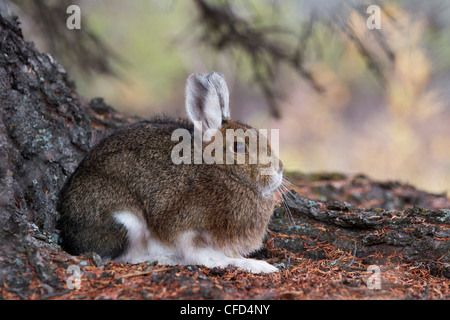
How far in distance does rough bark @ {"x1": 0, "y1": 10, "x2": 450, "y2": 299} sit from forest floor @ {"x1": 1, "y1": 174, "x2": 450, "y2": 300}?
0.02m

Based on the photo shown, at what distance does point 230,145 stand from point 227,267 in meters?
1.00

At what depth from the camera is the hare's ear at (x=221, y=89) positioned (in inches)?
170

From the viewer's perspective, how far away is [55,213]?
456 centimetres

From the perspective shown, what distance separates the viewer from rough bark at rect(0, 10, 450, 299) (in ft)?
12.1

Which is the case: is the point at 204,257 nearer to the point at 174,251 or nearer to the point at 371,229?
the point at 174,251

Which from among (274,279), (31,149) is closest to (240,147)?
(274,279)

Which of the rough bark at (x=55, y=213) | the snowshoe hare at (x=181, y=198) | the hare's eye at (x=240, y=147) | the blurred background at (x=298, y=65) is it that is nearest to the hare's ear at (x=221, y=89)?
the snowshoe hare at (x=181, y=198)

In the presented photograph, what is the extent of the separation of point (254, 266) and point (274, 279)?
362 millimetres

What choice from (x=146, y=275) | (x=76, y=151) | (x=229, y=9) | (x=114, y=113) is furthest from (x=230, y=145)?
(x=114, y=113)

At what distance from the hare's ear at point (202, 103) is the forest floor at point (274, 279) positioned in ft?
3.94

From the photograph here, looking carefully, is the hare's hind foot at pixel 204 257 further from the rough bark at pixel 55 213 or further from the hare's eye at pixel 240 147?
the hare's eye at pixel 240 147

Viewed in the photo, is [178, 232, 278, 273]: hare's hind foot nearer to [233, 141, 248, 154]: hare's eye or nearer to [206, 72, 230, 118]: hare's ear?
[233, 141, 248, 154]: hare's eye

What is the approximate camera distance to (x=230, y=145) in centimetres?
441

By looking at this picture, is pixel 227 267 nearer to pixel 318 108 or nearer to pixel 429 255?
pixel 429 255
